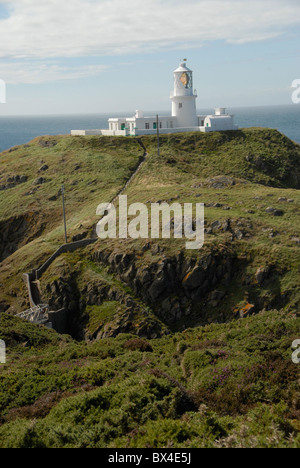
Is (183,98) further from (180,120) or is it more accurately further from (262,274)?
(262,274)

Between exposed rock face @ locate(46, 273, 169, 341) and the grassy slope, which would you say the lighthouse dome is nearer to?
the grassy slope

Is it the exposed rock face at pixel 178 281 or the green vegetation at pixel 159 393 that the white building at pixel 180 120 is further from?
the green vegetation at pixel 159 393

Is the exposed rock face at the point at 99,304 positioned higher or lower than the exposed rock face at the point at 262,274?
lower

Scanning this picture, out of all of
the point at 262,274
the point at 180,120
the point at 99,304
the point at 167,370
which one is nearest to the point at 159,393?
the point at 167,370

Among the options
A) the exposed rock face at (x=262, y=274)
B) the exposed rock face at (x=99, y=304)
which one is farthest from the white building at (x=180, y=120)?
the exposed rock face at (x=262, y=274)

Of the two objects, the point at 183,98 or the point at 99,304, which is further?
the point at 183,98

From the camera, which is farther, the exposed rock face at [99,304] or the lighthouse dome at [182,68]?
the lighthouse dome at [182,68]

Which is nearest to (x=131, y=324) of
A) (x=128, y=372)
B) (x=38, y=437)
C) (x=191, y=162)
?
(x=128, y=372)
